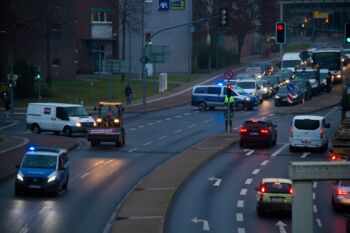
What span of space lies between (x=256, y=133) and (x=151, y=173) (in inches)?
405

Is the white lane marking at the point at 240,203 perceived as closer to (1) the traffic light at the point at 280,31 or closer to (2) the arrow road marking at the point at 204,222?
(2) the arrow road marking at the point at 204,222

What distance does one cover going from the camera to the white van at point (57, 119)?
54375 millimetres

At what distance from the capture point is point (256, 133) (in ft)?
157

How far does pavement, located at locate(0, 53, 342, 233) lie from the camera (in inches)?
1125

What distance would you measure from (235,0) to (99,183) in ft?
277

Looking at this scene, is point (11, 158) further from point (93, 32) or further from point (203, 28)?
point (203, 28)

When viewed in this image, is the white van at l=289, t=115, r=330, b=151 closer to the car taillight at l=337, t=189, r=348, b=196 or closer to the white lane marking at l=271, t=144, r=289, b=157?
the white lane marking at l=271, t=144, r=289, b=157

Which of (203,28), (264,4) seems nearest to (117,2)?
(203,28)

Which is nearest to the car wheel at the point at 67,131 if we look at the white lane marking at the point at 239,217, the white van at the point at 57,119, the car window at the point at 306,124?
the white van at the point at 57,119

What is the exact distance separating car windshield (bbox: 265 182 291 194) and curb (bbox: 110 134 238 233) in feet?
11.5

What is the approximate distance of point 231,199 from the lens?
34000 mm

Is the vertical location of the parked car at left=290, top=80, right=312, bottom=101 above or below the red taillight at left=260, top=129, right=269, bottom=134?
above

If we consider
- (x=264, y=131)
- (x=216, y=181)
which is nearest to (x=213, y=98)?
(x=264, y=131)

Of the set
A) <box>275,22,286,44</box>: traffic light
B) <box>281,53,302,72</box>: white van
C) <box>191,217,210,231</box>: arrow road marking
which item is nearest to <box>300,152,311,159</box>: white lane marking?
<box>275,22,286,44</box>: traffic light
